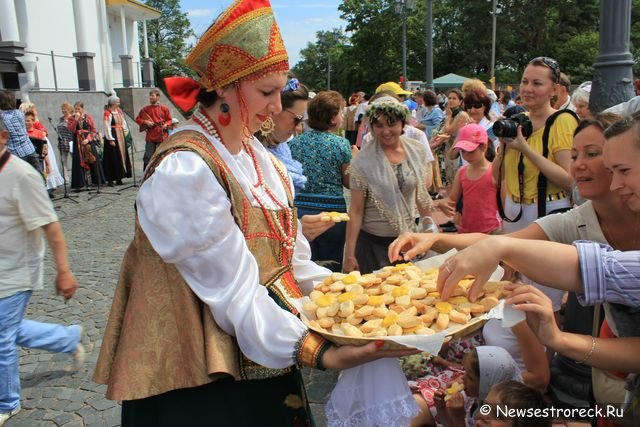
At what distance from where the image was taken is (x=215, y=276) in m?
1.67

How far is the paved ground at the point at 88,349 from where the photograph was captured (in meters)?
3.30

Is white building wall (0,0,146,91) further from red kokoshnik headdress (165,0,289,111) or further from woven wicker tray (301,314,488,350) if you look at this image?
woven wicker tray (301,314,488,350)

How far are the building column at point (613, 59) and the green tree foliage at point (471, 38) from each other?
37520 mm

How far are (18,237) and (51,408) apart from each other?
106 centimetres

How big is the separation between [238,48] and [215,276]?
73 cm

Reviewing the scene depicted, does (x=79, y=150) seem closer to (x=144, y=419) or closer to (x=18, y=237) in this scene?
(x=18, y=237)

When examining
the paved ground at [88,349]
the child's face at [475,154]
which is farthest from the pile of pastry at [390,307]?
the child's face at [475,154]

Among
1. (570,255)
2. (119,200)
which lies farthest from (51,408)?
(119,200)

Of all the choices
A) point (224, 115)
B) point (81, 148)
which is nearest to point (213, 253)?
point (224, 115)

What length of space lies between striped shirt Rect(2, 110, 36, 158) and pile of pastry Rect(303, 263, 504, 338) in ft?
26.2

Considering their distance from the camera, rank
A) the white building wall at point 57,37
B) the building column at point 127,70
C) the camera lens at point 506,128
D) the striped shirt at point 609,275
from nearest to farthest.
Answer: the striped shirt at point 609,275
the camera lens at point 506,128
the white building wall at point 57,37
the building column at point 127,70

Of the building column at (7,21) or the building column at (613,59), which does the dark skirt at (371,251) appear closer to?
the building column at (613,59)

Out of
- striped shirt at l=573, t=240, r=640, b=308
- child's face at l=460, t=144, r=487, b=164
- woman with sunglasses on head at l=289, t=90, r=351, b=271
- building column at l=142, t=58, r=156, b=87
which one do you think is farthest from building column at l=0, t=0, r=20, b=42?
striped shirt at l=573, t=240, r=640, b=308

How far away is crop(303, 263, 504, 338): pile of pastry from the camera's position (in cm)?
173
